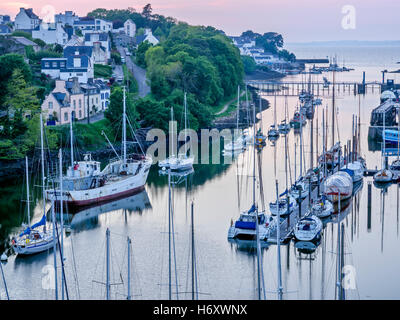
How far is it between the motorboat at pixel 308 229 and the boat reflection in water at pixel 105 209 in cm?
629

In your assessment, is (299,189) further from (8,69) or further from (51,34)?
(51,34)

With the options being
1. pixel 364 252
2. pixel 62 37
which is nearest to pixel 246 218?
pixel 364 252

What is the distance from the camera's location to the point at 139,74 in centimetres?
5153

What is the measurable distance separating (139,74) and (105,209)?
2976 centimetres

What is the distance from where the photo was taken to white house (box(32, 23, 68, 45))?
177 feet

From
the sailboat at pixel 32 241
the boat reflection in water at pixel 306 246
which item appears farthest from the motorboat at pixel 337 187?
the sailboat at pixel 32 241

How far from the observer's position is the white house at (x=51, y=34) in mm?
54031

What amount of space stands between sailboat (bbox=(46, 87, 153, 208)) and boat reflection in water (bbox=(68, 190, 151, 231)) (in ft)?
0.98

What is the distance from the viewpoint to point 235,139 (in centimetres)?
3581

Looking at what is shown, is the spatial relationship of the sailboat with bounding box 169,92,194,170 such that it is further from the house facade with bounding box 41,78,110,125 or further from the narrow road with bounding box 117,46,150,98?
the narrow road with bounding box 117,46,150,98

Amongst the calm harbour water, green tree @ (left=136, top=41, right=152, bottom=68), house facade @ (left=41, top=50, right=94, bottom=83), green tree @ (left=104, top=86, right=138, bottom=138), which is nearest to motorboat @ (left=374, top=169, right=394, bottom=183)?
the calm harbour water

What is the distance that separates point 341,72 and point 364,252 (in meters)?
83.6
